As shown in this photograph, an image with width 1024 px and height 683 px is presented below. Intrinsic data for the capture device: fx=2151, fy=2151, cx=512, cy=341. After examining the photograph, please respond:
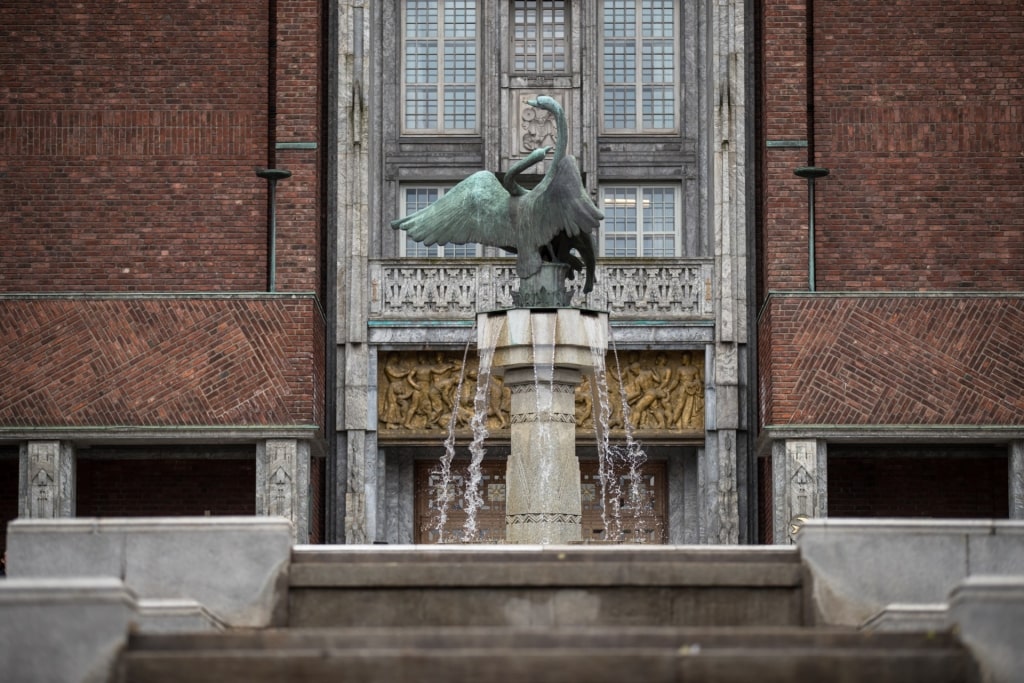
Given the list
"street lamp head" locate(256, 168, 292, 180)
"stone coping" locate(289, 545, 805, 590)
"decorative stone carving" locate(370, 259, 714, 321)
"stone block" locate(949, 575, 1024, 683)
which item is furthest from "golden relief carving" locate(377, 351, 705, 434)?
"stone block" locate(949, 575, 1024, 683)

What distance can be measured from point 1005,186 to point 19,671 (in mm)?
21099

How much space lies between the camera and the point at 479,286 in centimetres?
3142

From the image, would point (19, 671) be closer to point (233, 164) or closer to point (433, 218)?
point (433, 218)

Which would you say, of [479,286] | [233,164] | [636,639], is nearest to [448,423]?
[479,286]

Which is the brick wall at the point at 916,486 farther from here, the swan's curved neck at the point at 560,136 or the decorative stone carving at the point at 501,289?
the swan's curved neck at the point at 560,136

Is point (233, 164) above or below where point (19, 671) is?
above

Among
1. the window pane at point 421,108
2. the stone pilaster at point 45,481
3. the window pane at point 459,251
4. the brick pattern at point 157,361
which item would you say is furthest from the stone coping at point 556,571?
the window pane at point 421,108

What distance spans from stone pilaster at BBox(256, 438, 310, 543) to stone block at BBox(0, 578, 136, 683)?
15675 millimetres

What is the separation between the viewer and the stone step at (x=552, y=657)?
12422 mm

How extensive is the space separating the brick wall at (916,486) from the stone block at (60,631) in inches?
766

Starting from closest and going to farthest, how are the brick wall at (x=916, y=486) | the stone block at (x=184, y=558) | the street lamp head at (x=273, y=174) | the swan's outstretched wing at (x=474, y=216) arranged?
1. the stone block at (x=184, y=558)
2. the swan's outstretched wing at (x=474, y=216)
3. the street lamp head at (x=273, y=174)
4. the brick wall at (x=916, y=486)

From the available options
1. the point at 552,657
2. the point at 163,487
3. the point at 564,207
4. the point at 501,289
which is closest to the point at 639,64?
the point at 501,289

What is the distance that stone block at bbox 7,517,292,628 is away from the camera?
15617mm

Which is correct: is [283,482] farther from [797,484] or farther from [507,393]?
[797,484]
